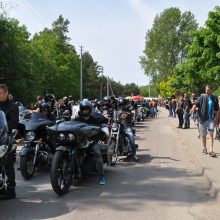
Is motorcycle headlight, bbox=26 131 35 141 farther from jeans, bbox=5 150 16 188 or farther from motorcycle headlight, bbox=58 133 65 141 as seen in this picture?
jeans, bbox=5 150 16 188

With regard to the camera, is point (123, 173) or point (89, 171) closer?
point (89, 171)

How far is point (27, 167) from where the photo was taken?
8.56 m

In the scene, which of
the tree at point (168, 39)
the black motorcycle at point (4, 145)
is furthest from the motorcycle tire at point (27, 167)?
the tree at point (168, 39)

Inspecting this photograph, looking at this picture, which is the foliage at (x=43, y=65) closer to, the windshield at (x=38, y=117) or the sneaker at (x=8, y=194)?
the windshield at (x=38, y=117)

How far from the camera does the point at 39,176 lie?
8883mm

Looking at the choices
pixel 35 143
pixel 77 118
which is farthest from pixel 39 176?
pixel 77 118

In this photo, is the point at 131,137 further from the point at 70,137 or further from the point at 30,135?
the point at 70,137

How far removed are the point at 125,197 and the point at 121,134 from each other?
380 cm

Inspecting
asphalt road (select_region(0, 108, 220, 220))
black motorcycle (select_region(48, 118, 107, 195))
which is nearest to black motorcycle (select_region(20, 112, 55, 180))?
asphalt road (select_region(0, 108, 220, 220))

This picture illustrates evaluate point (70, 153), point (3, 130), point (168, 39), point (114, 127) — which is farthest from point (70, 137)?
point (168, 39)

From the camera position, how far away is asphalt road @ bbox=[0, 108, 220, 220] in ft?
20.3

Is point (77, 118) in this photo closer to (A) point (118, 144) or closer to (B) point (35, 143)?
(B) point (35, 143)

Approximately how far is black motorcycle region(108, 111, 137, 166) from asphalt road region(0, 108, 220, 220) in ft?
1.76

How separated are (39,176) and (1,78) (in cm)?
2880
